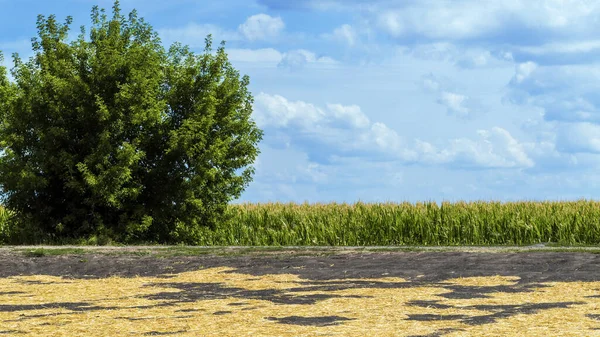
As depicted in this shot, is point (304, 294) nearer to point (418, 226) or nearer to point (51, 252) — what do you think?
point (51, 252)

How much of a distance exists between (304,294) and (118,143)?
1393 cm

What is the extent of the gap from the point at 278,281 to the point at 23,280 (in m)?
5.08

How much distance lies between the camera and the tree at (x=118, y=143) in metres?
25.0

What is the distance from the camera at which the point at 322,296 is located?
12.6 meters

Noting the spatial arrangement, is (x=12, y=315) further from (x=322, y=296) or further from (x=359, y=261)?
(x=359, y=261)

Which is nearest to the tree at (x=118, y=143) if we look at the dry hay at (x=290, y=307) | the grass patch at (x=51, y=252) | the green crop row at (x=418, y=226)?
the green crop row at (x=418, y=226)

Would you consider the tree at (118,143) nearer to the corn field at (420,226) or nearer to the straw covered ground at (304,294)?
the corn field at (420,226)

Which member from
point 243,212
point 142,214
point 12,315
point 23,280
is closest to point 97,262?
point 23,280

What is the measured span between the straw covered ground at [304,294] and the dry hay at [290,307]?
2cm

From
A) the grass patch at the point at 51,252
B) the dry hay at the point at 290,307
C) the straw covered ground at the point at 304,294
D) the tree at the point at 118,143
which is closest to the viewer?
the dry hay at the point at 290,307

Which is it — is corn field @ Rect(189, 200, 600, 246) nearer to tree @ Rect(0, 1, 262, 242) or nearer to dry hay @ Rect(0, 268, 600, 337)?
tree @ Rect(0, 1, 262, 242)

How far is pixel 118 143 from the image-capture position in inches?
996

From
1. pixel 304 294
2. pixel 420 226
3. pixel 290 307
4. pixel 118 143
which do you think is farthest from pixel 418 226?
pixel 290 307

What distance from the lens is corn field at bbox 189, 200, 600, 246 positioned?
2633cm
